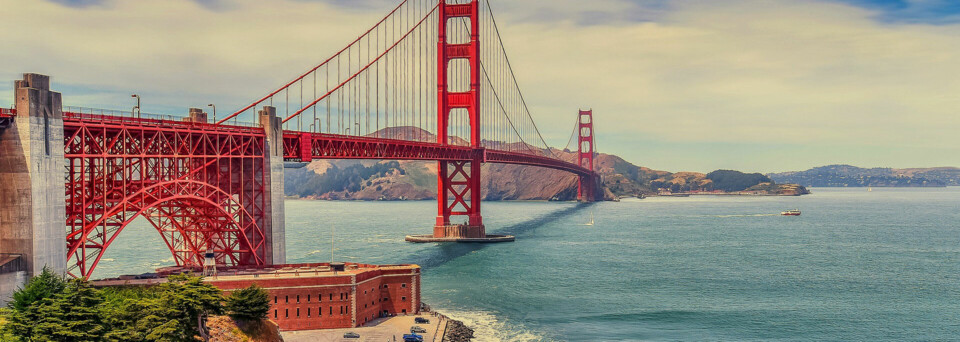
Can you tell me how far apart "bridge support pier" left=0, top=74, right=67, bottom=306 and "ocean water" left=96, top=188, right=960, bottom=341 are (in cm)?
2626

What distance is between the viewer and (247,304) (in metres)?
44.3

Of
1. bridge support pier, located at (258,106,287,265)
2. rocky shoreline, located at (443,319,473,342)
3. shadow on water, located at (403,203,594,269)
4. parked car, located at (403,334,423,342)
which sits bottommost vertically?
rocky shoreline, located at (443,319,473,342)

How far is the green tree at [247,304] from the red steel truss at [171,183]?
23.7 ft

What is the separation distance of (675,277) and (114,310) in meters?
55.3

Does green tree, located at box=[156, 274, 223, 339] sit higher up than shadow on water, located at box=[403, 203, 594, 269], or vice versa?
green tree, located at box=[156, 274, 223, 339]

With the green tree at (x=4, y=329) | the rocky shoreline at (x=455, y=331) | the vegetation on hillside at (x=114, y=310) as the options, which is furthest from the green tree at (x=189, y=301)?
the rocky shoreline at (x=455, y=331)

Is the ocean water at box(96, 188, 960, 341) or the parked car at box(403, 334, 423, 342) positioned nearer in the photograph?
the parked car at box(403, 334, 423, 342)

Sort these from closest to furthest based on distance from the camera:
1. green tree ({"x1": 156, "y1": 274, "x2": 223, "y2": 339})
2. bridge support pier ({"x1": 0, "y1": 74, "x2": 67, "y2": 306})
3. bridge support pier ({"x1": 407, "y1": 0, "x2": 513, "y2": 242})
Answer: bridge support pier ({"x1": 0, "y1": 74, "x2": 67, "y2": 306}), green tree ({"x1": 156, "y1": 274, "x2": 223, "y2": 339}), bridge support pier ({"x1": 407, "y1": 0, "x2": 513, "y2": 242})

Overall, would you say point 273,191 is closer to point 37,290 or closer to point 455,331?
point 455,331

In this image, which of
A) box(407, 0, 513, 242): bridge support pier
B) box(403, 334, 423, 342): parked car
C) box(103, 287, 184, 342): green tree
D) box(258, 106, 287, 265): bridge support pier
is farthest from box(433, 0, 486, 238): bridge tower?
box(103, 287, 184, 342): green tree

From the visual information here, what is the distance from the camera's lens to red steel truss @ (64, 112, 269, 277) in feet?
145

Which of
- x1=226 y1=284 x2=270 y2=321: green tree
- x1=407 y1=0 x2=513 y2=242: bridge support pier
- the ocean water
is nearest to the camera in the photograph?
x1=226 y1=284 x2=270 y2=321: green tree

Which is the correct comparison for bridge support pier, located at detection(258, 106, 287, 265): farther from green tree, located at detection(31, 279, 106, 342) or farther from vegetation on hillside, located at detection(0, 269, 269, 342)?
green tree, located at detection(31, 279, 106, 342)

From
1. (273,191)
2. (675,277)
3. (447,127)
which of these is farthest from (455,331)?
(447,127)
